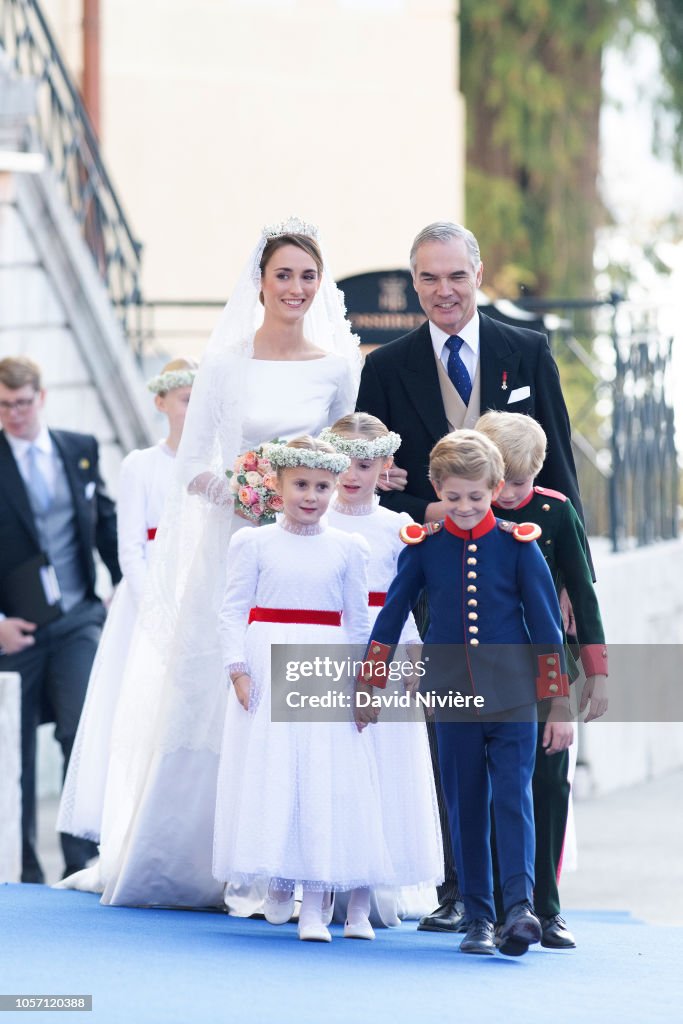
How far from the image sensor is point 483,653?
6.08 metres

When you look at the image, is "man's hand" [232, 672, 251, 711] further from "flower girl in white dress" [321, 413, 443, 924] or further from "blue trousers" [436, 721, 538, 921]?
"blue trousers" [436, 721, 538, 921]

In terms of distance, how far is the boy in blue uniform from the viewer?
600 cm

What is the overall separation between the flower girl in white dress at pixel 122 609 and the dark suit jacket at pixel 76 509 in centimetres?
49

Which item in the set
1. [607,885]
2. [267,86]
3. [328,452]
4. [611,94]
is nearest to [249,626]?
[328,452]

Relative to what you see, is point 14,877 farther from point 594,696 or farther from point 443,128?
point 443,128

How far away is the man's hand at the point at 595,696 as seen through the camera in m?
6.28

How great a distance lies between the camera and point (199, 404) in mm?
7160

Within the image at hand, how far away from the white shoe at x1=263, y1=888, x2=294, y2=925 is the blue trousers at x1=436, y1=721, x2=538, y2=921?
77 cm

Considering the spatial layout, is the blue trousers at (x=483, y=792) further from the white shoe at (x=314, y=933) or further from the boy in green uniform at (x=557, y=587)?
the white shoe at (x=314, y=933)

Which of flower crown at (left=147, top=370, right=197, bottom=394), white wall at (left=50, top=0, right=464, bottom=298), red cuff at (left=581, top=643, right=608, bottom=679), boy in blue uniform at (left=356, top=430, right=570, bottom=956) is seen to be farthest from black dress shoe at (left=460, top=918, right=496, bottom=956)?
white wall at (left=50, top=0, right=464, bottom=298)

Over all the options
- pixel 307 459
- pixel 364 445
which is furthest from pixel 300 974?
pixel 364 445

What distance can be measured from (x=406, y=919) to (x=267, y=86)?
12279mm

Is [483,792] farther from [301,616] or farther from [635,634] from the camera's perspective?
[635,634]

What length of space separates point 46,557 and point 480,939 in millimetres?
3527
